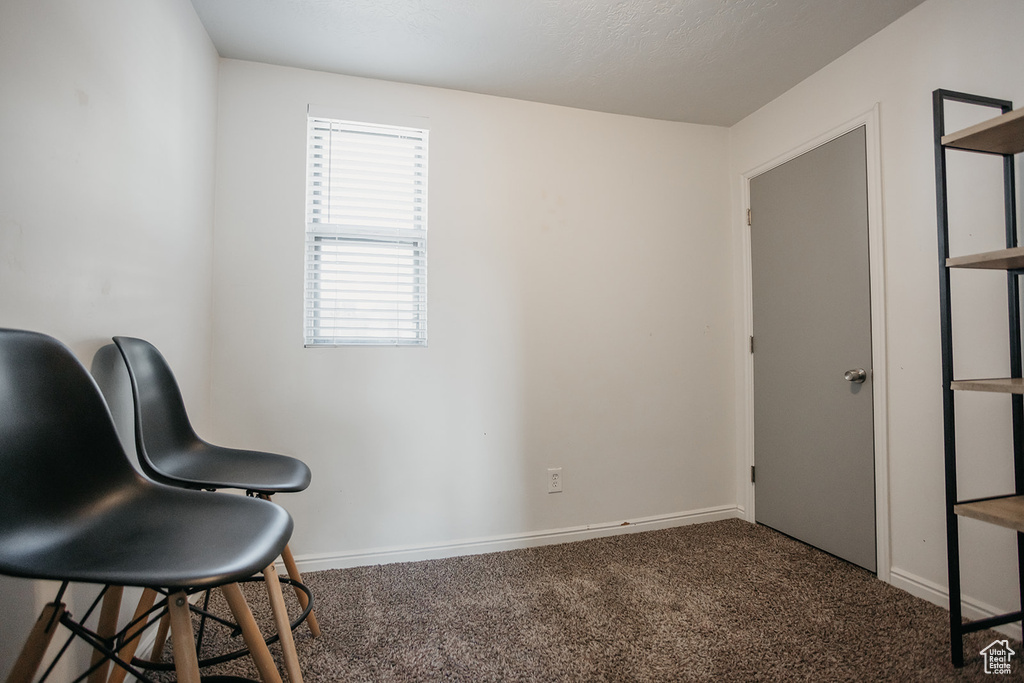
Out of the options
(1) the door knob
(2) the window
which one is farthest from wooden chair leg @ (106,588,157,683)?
(1) the door knob

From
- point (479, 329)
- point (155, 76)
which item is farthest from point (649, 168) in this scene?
point (155, 76)

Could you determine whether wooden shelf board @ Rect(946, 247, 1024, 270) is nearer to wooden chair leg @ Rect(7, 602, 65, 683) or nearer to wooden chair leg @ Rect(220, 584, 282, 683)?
wooden chair leg @ Rect(220, 584, 282, 683)

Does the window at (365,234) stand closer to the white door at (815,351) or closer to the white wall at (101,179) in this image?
the white wall at (101,179)

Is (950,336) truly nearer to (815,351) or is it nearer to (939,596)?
(815,351)

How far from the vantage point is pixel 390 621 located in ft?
5.86

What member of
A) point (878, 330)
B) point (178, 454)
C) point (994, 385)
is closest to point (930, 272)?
point (878, 330)

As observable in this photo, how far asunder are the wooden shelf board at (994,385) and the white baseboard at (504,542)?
5.43 feet

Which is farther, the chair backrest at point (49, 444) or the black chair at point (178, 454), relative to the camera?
the black chair at point (178, 454)

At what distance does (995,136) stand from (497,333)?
205cm

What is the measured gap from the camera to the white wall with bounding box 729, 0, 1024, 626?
1707 mm

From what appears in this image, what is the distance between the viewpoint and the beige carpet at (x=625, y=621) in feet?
4.93

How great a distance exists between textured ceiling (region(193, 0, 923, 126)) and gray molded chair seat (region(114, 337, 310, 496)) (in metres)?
1.52

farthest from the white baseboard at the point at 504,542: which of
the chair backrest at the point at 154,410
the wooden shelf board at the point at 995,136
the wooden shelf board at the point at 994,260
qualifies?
the wooden shelf board at the point at 995,136

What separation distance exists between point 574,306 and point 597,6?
55.7 inches
